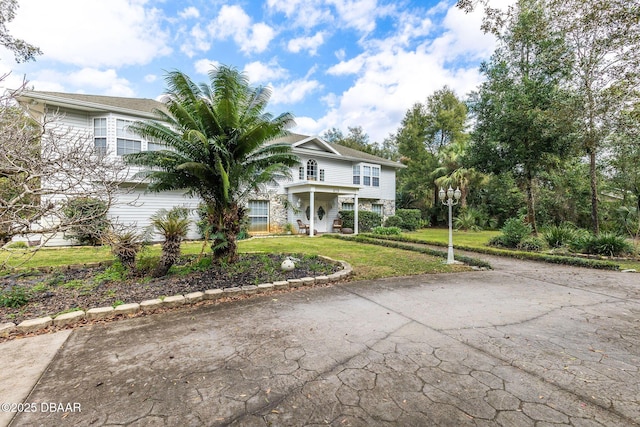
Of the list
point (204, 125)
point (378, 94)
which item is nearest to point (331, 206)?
point (378, 94)

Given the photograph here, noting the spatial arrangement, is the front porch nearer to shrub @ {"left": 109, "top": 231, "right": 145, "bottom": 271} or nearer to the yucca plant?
the yucca plant

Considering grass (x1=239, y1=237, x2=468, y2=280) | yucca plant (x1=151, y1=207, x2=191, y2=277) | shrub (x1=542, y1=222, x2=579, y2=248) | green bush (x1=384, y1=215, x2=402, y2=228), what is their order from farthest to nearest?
green bush (x1=384, y1=215, x2=402, y2=228), shrub (x1=542, y1=222, x2=579, y2=248), grass (x1=239, y1=237, x2=468, y2=280), yucca plant (x1=151, y1=207, x2=191, y2=277)

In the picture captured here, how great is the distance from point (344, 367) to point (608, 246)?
11.6 metres

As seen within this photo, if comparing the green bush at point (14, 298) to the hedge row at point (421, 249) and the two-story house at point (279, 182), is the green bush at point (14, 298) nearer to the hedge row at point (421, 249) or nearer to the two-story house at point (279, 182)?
the two-story house at point (279, 182)

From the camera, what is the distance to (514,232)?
36.7 ft

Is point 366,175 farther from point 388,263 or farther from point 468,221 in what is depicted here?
point 388,263

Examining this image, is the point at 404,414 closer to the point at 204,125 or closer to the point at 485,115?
the point at 204,125

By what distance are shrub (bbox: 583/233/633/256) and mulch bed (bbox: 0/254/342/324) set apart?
30.0 feet

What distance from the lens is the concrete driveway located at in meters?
2.08

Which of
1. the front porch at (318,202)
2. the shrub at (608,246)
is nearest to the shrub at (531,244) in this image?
A: the shrub at (608,246)

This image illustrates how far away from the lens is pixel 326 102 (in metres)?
24.8

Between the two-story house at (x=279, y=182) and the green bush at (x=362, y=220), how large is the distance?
780 mm

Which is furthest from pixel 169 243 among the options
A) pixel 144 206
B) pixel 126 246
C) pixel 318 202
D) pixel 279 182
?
pixel 318 202

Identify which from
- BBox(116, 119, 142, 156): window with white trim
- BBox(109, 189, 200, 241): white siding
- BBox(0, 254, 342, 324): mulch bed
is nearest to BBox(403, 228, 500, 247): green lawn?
BBox(0, 254, 342, 324): mulch bed
